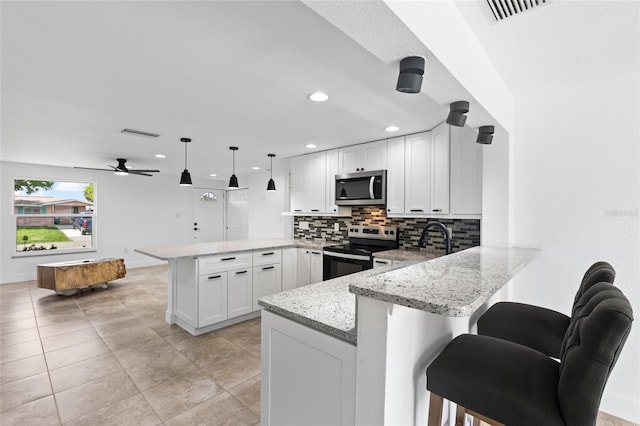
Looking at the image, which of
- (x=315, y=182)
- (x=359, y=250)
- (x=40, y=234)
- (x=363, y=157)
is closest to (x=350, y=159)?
(x=363, y=157)

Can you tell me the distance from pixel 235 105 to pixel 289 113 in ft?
1.59

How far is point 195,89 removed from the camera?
7.43 feet

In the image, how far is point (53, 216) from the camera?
6.19 metres

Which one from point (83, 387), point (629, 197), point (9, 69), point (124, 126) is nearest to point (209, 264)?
point (83, 387)

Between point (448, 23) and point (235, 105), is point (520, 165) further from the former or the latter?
point (235, 105)

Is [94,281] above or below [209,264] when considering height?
below

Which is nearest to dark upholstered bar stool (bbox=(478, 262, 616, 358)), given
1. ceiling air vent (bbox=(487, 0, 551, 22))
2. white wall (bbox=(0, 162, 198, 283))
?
ceiling air vent (bbox=(487, 0, 551, 22))

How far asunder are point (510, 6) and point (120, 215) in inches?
308

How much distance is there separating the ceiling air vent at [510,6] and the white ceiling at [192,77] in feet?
1.83

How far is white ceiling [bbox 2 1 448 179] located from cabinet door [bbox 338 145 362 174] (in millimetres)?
339

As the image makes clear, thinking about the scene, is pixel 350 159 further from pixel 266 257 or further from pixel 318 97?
pixel 318 97

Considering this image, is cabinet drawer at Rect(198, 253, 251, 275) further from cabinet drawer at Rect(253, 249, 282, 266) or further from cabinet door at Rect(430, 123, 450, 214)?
cabinet door at Rect(430, 123, 450, 214)

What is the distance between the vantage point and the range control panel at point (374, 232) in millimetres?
3939

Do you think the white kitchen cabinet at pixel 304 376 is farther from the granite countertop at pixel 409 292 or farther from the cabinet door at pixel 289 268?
the cabinet door at pixel 289 268
